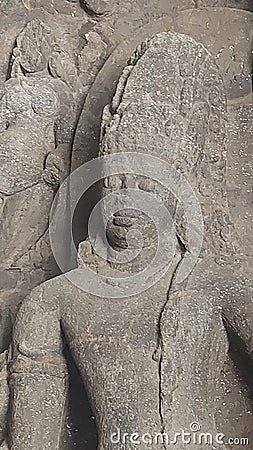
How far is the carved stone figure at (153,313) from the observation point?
1.98 meters

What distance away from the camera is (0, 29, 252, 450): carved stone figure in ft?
6.49

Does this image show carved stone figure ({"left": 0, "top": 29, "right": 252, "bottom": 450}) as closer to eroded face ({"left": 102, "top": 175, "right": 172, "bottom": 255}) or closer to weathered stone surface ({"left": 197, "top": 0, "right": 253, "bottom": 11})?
eroded face ({"left": 102, "top": 175, "right": 172, "bottom": 255})

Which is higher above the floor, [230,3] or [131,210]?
[230,3]

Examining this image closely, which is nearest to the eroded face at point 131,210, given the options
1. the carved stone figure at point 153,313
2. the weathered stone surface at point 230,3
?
the carved stone figure at point 153,313

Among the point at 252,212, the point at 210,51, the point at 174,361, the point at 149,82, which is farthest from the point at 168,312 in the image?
the point at 210,51

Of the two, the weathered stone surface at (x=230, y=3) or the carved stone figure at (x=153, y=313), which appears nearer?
the carved stone figure at (x=153, y=313)

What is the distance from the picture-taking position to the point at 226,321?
2.05 metres

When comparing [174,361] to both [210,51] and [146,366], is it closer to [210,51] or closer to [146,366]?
[146,366]

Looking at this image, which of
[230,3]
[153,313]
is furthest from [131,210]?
[230,3]

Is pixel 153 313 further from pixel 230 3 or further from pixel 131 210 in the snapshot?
pixel 230 3

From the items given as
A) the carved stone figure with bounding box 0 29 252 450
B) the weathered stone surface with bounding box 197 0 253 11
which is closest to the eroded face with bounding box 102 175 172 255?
the carved stone figure with bounding box 0 29 252 450

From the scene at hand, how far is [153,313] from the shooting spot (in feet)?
6.67

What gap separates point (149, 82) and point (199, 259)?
412 millimetres

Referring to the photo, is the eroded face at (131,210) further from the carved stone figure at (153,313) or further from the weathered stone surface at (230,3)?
the weathered stone surface at (230,3)
